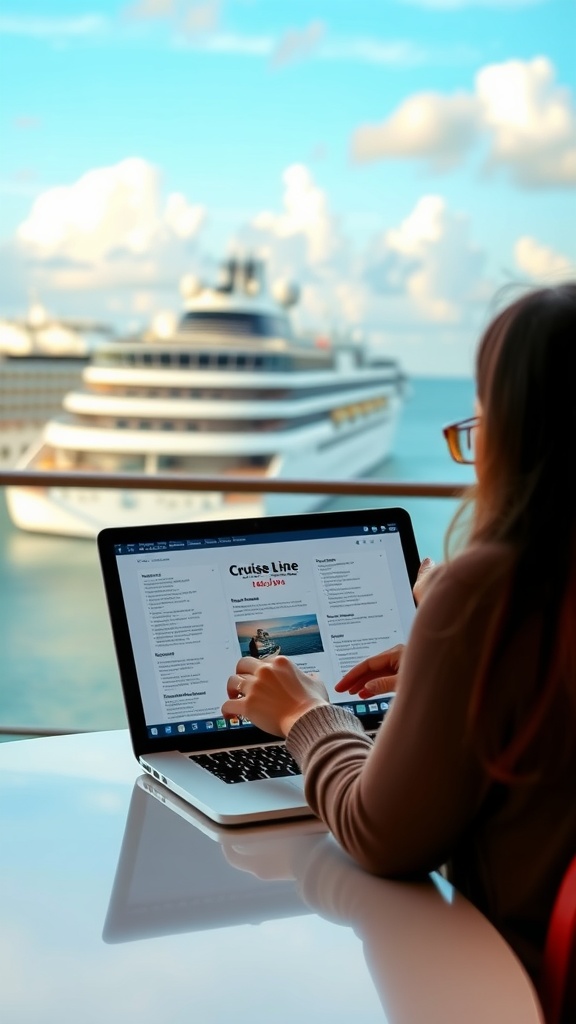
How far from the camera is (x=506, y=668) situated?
2.15 feet

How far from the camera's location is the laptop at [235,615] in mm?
981

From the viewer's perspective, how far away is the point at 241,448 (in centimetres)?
2131

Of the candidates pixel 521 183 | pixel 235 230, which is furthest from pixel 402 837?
pixel 521 183

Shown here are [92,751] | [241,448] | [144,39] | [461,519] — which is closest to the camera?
[461,519]

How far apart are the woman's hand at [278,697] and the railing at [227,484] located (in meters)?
1.12

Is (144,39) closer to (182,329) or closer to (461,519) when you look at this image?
(182,329)

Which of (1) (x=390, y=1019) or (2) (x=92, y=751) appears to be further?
(2) (x=92, y=751)

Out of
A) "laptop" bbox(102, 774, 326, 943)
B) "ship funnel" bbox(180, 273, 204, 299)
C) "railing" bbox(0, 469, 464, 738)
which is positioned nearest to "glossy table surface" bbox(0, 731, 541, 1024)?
"laptop" bbox(102, 774, 326, 943)

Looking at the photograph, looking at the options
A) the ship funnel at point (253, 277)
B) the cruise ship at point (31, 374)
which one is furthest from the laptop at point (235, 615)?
the cruise ship at point (31, 374)

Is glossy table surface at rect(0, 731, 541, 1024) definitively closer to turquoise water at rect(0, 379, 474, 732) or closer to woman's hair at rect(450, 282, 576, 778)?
woman's hair at rect(450, 282, 576, 778)

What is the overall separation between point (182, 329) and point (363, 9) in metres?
17.9

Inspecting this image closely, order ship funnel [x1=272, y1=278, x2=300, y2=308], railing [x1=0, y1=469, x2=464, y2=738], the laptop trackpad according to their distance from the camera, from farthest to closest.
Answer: ship funnel [x1=272, y1=278, x2=300, y2=308], railing [x1=0, y1=469, x2=464, y2=738], the laptop trackpad

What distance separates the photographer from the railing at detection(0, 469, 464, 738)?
2.01m

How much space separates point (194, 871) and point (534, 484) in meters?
0.38
